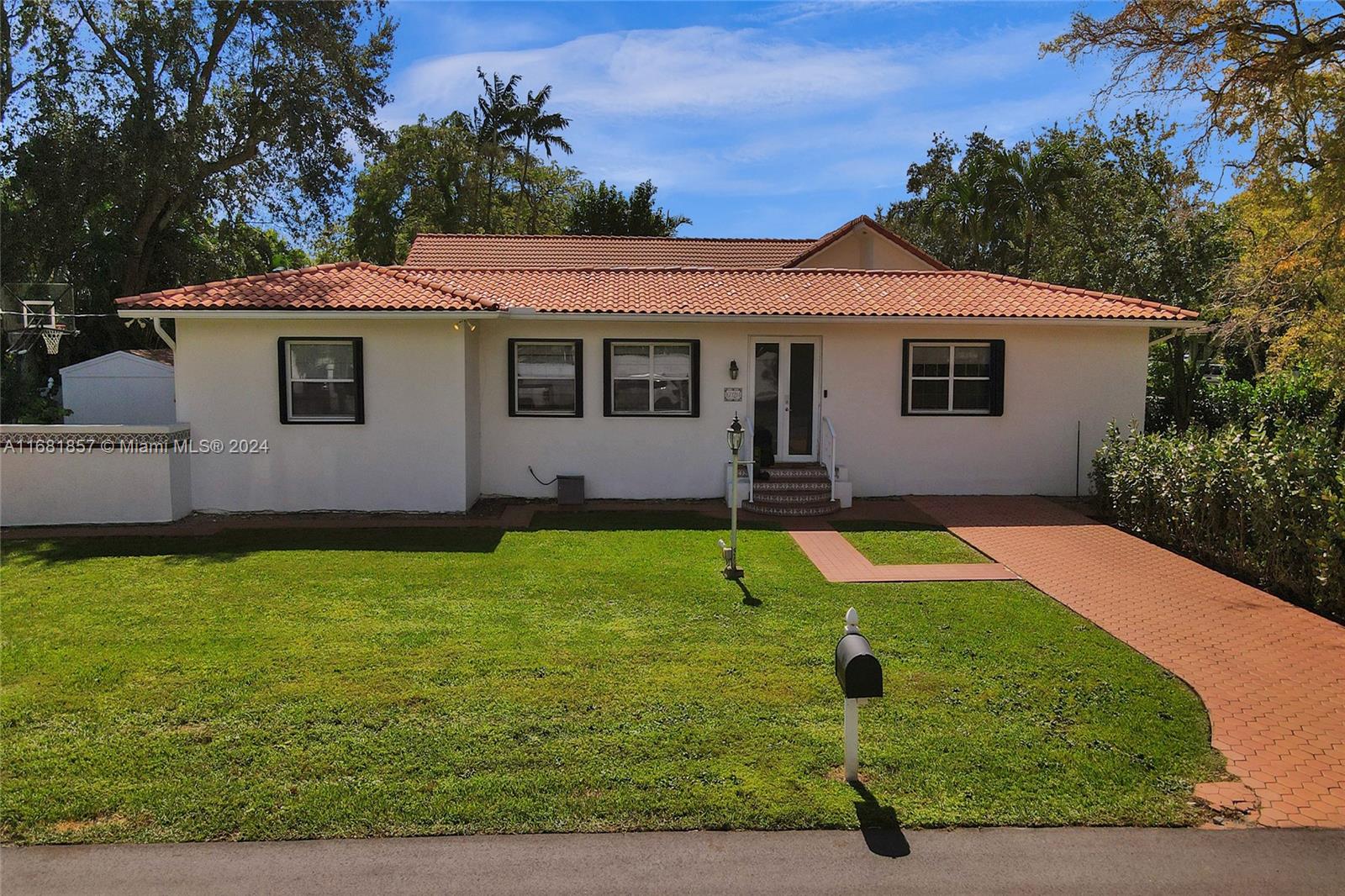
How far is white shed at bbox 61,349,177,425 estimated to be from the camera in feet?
54.7

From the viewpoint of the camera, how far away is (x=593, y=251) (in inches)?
901

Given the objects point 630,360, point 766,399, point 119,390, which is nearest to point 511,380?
point 630,360

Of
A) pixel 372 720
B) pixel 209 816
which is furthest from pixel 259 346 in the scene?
pixel 209 816

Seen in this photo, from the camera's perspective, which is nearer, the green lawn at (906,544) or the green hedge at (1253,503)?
the green hedge at (1253,503)

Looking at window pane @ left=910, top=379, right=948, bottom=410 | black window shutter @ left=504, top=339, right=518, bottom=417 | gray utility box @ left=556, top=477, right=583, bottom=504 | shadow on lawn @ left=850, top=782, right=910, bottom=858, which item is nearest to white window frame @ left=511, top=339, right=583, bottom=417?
black window shutter @ left=504, top=339, right=518, bottom=417

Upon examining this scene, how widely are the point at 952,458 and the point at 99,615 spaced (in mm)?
12295

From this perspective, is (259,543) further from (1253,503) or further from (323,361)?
(1253,503)

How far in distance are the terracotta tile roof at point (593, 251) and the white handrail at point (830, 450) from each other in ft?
29.0

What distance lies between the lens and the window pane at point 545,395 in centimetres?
1446

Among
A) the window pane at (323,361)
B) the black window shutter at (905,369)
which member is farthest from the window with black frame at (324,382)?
the black window shutter at (905,369)

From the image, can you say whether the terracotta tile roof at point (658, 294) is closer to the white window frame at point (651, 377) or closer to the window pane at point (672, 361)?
the white window frame at point (651, 377)

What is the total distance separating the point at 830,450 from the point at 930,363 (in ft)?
7.59

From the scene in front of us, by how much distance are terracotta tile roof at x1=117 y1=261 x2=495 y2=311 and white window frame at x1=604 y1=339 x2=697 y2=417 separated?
90.3 inches

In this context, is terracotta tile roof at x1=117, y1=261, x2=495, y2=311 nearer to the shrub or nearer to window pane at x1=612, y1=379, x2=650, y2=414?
window pane at x1=612, y1=379, x2=650, y2=414
